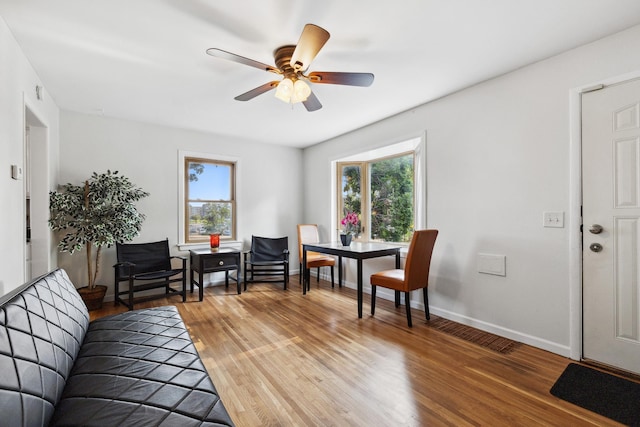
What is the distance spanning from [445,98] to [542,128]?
3.41 feet

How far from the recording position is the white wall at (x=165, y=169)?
12.4 feet

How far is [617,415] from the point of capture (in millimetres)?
1687

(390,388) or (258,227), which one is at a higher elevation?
(258,227)

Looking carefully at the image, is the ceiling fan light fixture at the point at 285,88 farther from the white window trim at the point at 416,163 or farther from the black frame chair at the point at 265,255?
the black frame chair at the point at 265,255

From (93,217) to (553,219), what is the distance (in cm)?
470

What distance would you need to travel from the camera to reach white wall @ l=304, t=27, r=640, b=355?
7.82 ft

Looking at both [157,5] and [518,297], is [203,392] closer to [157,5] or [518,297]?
[157,5]

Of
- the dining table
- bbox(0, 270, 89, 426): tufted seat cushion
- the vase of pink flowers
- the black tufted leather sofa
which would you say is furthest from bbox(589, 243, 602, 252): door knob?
bbox(0, 270, 89, 426): tufted seat cushion

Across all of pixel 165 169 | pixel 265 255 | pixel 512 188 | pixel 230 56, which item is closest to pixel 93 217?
pixel 165 169

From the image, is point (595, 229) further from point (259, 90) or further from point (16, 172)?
point (16, 172)

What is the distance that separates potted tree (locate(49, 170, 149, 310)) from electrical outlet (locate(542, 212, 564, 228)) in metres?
4.36

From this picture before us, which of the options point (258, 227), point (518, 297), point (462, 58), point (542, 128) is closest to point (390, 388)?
point (518, 297)

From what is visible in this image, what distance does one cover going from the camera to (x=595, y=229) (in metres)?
2.24

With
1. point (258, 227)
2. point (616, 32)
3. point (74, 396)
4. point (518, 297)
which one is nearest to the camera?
point (74, 396)
